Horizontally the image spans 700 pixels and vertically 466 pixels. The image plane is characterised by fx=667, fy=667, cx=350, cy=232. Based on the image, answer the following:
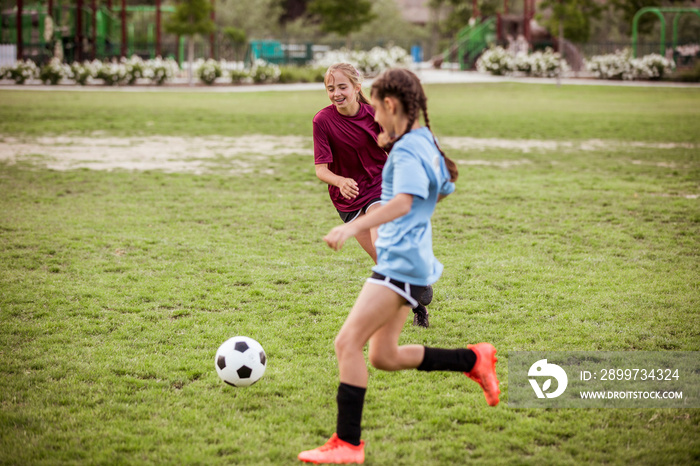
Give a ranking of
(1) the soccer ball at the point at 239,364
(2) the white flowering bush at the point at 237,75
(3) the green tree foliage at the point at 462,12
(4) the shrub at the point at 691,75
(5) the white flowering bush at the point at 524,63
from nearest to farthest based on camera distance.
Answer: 1. (1) the soccer ball at the point at 239,364
2. (4) the shrub at the point at 691,75
3. (2) the white flowering bush at the point at 237,75
4. (5) the white flowering bush at the point at 524,63
5. (3) the green tree foliage at the point at 462,12

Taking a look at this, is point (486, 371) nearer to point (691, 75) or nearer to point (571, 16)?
point (691, 75)

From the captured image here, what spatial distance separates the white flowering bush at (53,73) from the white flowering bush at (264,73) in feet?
29.4

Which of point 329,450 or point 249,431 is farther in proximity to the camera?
point 249,431

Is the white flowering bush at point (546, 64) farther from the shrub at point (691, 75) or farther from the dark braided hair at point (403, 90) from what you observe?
the dark braided hair at point (403, 90)

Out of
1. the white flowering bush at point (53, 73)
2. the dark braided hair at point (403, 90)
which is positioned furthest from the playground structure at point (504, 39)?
the dark braided hair at point (403, 90)

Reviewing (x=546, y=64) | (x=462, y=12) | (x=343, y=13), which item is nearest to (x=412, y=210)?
(x=546, y=64)

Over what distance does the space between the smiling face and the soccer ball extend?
1857 mm

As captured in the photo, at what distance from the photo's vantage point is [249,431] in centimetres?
→ 362

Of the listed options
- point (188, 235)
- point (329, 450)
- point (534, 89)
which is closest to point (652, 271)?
point (329, 450)

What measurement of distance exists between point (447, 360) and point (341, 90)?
2.15m

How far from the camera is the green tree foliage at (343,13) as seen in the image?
4325 cm

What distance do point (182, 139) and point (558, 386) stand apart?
1350 cm

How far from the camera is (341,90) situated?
4.76 meters

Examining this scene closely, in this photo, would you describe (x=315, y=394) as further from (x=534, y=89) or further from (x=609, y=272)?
(x=534, y=89)
